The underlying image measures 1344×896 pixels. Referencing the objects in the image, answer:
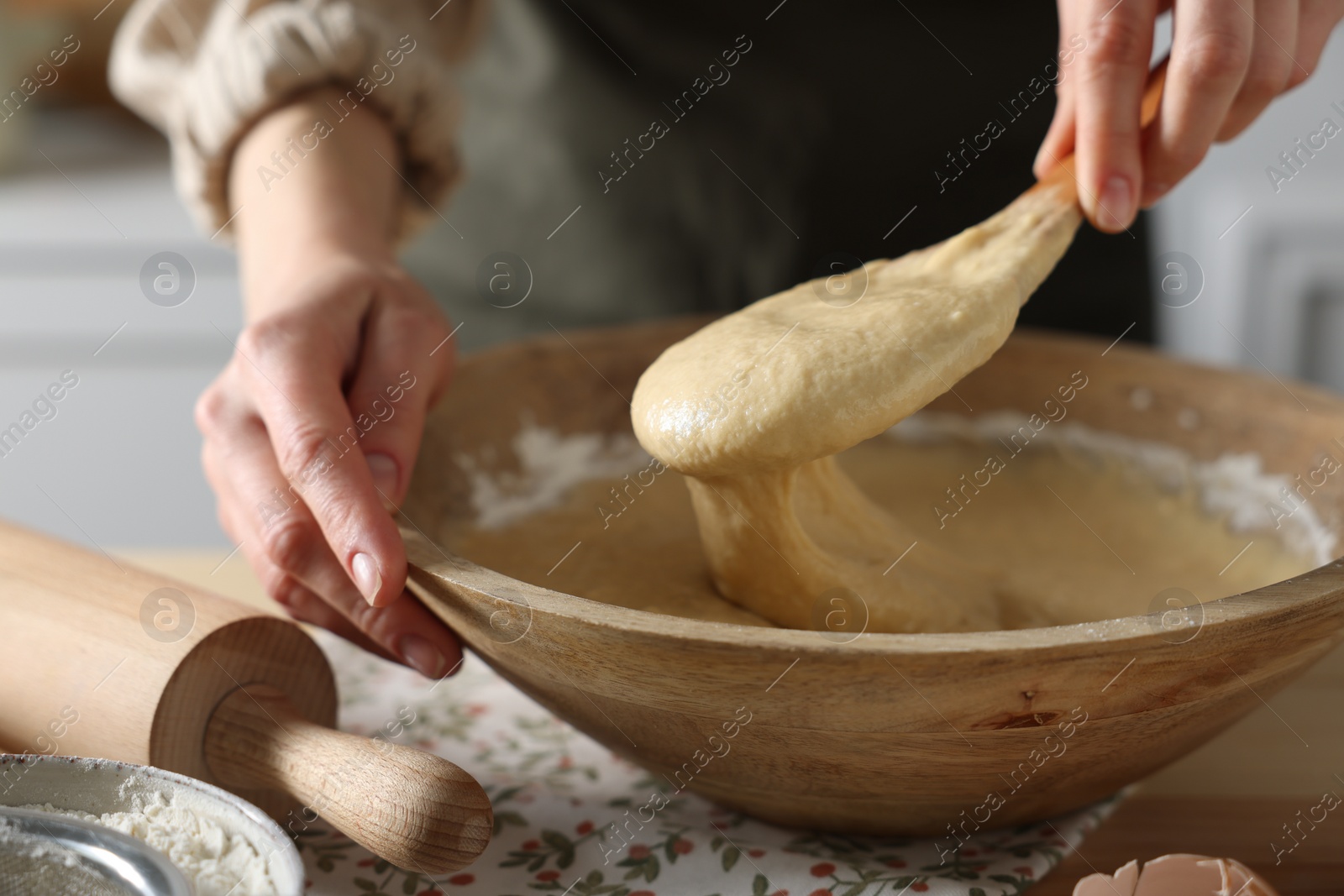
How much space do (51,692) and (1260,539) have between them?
866mm

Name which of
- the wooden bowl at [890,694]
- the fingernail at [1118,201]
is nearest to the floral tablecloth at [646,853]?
the wooden bowl at [890,694]

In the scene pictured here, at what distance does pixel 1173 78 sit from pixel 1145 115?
2.7 inches

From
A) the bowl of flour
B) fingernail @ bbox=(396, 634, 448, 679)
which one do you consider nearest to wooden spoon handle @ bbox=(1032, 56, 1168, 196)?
fingernail @ bbox=(396, 634, 448, 679)

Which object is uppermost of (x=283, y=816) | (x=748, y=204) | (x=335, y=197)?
Answer: (x=335, y=197)

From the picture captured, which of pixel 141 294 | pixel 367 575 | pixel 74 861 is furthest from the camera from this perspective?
pixel 141 294

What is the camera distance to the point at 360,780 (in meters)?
0.57

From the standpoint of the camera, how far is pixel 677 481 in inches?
39.6

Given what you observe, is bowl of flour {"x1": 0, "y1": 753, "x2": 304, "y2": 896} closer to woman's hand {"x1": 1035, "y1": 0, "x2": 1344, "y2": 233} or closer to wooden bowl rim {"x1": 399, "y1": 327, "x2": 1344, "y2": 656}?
wooden bowl rim {"x1": 399, "y1": 327, "x2": 1344, "y2": 656}

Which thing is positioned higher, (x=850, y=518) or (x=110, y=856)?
(x=110, y=856)

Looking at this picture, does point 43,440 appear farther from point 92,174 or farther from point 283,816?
point 283,816

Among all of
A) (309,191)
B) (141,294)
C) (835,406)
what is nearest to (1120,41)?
(835,406)

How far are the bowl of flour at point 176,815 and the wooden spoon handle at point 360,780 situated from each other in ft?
0.20

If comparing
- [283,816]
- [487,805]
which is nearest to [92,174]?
[283,816]

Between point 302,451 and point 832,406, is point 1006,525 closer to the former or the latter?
point 832,406
